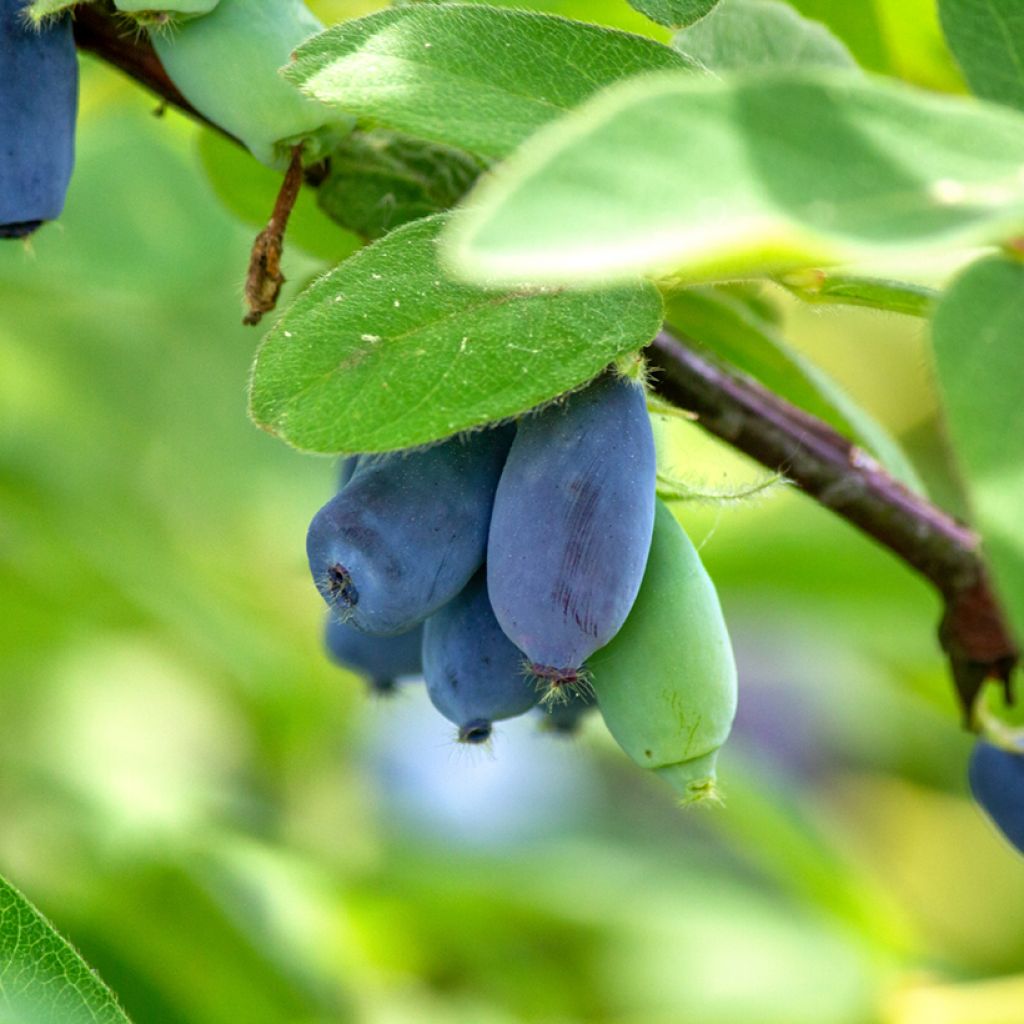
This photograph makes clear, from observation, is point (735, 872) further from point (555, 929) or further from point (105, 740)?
point (105, 740)

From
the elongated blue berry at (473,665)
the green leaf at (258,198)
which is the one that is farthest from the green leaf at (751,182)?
the green leaf at (258,198)

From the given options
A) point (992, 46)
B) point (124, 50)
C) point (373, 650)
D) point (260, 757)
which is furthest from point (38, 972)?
point (260, 757)

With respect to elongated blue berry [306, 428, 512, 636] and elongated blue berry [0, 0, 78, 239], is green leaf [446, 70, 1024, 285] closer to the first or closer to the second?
elongated blue berry [306, 428, 512, 636]

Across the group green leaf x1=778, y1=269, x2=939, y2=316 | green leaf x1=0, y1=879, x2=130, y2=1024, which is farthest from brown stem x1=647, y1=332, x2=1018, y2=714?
green leaf x1=0, y1=879, x2=130, y2=1024

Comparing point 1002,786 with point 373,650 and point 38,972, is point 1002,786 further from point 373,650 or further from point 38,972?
point 38,972

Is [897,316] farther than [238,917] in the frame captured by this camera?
No

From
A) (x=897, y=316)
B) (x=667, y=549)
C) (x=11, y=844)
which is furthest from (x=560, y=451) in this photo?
(x=11, y=844)

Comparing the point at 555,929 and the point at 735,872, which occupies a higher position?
the point at 555,929
